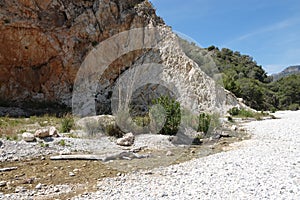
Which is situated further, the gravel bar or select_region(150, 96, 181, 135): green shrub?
select_region(150, 96, 181, 135): green shrub

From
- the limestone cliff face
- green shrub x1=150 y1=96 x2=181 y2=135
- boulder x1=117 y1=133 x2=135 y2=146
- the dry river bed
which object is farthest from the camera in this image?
the limestone cliff face

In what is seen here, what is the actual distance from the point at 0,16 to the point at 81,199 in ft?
45.3

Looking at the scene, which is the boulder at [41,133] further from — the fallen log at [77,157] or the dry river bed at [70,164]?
the fallen log at [77,157]

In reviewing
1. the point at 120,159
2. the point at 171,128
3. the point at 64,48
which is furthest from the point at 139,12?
the point at 120,159

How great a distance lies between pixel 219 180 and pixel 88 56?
13177mm

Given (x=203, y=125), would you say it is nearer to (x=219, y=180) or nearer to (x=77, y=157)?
(x=77, y=157)

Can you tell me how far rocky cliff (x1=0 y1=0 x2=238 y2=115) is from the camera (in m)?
14.4

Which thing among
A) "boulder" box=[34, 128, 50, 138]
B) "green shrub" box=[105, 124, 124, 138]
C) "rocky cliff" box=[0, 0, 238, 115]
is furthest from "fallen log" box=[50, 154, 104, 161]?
"rocky cliff" box=[0, 0, 238, 115]

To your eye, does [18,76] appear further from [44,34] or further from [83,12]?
[83,12]

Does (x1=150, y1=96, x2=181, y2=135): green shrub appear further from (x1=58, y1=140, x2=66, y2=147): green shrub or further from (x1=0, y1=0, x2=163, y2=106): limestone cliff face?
(x1=0, y1=0, x2=163, y2=106): limestone cliff face

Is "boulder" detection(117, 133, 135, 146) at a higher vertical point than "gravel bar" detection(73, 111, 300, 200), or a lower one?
higher

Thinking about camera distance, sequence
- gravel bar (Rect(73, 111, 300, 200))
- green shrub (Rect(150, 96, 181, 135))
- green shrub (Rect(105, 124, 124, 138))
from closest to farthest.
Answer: gravel bar (Rect(73, 111, 300, 200)) < green shrub (Rect(105, 124, 124, 138)) < green shrub (Rect(150, 96, 181, 135))

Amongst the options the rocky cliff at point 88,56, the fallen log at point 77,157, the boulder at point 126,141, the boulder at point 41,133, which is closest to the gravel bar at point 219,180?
the fallen log at point 77,157

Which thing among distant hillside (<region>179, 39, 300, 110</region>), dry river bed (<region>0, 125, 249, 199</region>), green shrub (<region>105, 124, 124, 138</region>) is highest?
distant hillside (<region>179, 39, 300, 110</region>)
